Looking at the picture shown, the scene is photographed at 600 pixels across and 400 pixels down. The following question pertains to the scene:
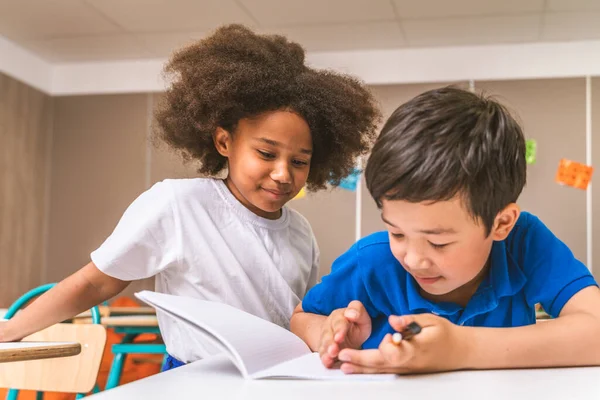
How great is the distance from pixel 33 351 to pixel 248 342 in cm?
50

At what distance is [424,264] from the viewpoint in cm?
78

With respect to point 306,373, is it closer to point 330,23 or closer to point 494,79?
point 330,23

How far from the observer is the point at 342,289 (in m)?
0.92

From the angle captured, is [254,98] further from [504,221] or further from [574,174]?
[574,174]

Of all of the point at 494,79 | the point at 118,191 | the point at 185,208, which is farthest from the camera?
the point at 118,191

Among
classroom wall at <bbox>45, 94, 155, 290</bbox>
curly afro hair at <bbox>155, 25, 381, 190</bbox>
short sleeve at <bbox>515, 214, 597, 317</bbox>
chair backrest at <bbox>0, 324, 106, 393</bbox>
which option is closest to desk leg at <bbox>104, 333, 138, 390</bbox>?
chair backrest at <bbox>0, 324, 106, 393</bbox>

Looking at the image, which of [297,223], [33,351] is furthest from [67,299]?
[297,223]

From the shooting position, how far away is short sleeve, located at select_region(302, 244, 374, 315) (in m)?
0.91

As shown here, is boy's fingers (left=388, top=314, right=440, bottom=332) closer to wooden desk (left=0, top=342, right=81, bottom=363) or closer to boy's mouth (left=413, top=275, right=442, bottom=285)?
boy's mouth (left=413, top=275, right=442, bottom=285)

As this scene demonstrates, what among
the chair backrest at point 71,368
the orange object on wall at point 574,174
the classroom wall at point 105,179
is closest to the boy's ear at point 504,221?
the chair backrest at point 71,368

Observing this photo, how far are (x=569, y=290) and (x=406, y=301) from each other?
0.64 ft

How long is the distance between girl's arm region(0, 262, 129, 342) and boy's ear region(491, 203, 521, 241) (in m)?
0.67

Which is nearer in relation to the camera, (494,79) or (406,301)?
(406,301)

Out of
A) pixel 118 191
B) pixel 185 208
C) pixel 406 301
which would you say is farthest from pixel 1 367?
pixel 118 191
